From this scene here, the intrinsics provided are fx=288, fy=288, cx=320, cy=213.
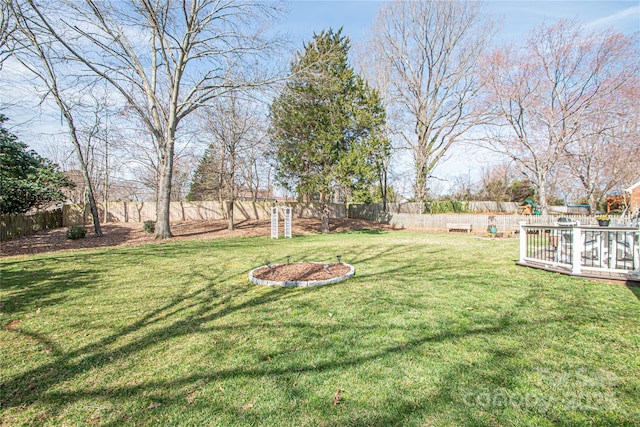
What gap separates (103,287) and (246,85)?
9852 mm

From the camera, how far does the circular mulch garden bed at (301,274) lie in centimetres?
551

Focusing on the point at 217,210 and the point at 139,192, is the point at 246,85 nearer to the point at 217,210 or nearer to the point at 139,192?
the point at 217,210

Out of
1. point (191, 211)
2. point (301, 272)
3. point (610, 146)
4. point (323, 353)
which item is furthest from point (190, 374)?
point (191, 211)

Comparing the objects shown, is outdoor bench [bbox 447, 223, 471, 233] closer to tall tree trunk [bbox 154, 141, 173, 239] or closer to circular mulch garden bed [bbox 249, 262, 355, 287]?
circular mulch garden bed [bbox 249, 262, 355, 287]

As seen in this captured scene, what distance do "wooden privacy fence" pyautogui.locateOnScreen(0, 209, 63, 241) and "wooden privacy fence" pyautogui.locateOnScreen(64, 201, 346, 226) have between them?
1750mm

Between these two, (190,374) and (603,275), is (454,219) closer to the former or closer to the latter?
(603,275)

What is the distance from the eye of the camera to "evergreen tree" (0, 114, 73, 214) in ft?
40.2

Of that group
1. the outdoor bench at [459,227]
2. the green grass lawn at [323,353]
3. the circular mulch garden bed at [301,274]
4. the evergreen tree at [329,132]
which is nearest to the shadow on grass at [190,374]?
the green grass lawn at [323,353]

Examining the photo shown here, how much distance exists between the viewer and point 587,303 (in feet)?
14.1

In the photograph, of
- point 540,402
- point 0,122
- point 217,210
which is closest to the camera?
point 540,402

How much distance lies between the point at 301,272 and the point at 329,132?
12.3 m

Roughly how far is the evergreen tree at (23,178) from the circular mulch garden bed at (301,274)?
12.6 m

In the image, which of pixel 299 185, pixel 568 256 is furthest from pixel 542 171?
pixel 299 185

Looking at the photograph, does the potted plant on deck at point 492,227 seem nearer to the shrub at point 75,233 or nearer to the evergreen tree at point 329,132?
the evergreen tree at point 329,132
